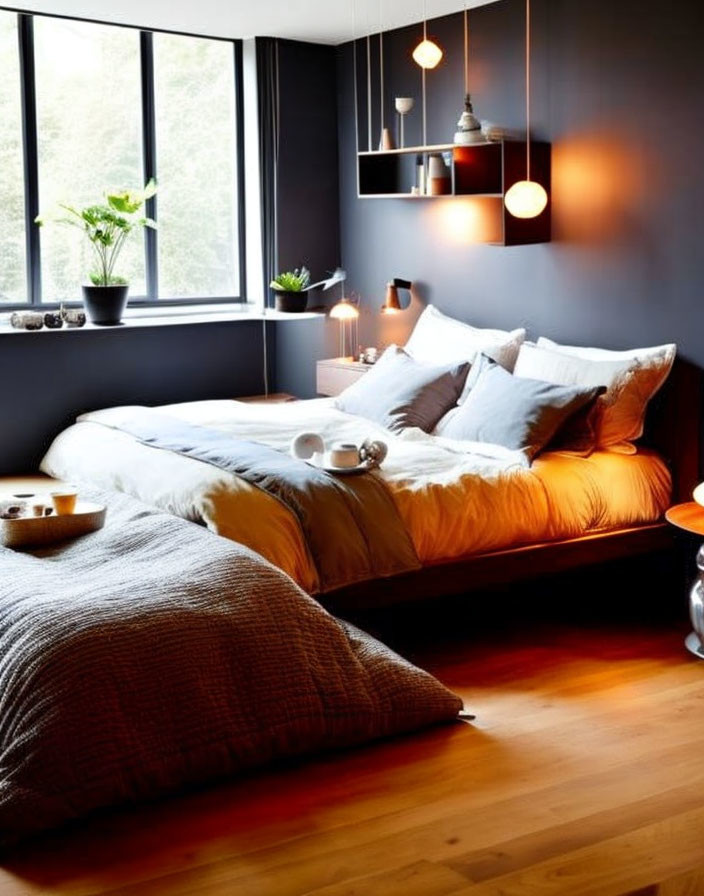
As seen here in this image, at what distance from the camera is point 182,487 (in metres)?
4.52

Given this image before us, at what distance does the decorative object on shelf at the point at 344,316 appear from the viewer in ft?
21.9

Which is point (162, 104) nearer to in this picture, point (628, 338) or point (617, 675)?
point (628, 338)

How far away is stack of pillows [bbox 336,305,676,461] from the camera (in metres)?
5.00

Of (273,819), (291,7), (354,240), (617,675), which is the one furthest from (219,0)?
(273,819)

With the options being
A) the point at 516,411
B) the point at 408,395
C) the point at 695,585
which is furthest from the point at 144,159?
the point at 695,585

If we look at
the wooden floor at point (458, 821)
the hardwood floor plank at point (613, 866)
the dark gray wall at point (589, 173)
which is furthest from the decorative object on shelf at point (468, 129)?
the hardwood floor plank at point (613, 866)

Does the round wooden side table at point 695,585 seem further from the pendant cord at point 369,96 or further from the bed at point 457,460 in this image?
the pendant cord at point 369,96

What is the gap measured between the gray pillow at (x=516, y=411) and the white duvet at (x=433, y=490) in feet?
0.22

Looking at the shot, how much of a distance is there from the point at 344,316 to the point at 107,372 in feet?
4.30

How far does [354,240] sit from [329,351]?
2.15 ft

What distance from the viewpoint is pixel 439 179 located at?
5930mm

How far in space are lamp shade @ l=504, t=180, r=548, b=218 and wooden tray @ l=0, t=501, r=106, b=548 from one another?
238cm

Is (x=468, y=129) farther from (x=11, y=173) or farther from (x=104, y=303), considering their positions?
(x=11, y=173)

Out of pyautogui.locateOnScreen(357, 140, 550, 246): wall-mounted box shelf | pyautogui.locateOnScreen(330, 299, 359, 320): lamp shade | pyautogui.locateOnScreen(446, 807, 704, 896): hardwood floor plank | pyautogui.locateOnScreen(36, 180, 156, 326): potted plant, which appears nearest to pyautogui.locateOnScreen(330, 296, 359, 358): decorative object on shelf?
pyautogui.locateOnScreen(330, 299, 359, 320): lamp shade
